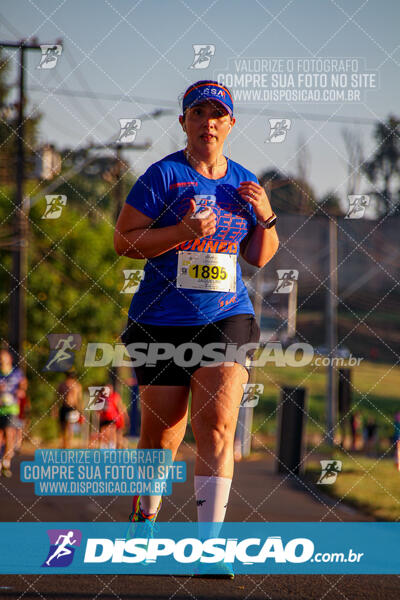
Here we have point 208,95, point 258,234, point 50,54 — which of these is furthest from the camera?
point 50,54

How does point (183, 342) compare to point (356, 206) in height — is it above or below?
below

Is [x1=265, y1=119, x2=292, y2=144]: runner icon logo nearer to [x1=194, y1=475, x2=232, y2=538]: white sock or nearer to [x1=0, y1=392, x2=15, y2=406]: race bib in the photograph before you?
[x1=194, y1=475, x2=232, y2=538]: white sock

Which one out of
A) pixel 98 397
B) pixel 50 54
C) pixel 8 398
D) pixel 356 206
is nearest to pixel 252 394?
pixel 98 397

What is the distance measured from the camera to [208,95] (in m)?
3.87

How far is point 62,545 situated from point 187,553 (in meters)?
0.66

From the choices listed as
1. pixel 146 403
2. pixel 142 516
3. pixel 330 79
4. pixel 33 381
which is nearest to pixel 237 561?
pixel 142 516

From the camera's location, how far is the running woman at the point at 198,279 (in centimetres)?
380

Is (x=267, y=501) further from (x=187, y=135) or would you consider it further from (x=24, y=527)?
(x=187, y=135)

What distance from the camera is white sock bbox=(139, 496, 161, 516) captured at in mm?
4047

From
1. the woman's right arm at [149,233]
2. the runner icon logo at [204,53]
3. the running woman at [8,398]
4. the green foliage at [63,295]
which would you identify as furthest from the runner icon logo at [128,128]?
the green foliage at [63,295]

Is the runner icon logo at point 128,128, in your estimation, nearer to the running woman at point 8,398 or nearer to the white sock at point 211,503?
the white sock at point 211,503

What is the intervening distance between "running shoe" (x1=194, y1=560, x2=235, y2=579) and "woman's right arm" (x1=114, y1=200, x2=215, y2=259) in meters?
1.30

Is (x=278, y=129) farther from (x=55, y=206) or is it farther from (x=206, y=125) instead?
(x=55, y=206)

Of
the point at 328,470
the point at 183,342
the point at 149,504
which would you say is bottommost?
the point at 328,470
